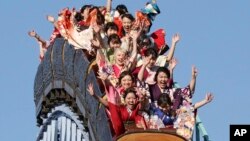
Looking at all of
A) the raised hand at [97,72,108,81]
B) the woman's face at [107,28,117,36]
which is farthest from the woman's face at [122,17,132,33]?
the raised hand at [97,72,108,81]

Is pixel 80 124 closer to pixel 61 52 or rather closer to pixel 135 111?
pixel 61 52

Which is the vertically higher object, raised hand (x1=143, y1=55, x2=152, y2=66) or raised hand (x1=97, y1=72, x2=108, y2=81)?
raised hand (x1=143, y1=55, x2=152, y2=66)

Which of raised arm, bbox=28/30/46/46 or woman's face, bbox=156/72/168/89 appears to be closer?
woman's face, bbox=156/72/168/89

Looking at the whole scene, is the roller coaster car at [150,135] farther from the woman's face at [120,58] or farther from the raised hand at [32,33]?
the raised hand at [32,33]

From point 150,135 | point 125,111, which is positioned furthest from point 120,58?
point 150,135

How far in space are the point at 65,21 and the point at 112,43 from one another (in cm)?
144

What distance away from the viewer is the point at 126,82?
676 inches

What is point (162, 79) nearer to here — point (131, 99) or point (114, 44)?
point (131, 99)

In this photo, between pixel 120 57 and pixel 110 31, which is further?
pixel 110 31

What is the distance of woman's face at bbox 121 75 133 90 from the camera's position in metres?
17.2

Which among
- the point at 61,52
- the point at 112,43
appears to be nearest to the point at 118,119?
the point at 112,43

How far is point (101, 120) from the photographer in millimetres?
17250

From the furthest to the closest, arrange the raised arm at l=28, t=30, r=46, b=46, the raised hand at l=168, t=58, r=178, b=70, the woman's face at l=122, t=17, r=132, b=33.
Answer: the raised arm at l=28, t=30, r=46, b=46, the woman's face at l=122, t=17, r=132, b=33, the raised hand at l=168, t=58, r=178, b=70

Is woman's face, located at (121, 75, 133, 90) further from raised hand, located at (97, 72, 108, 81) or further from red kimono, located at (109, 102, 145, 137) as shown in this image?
red kimono, located at (109, 102, 145, 137)
